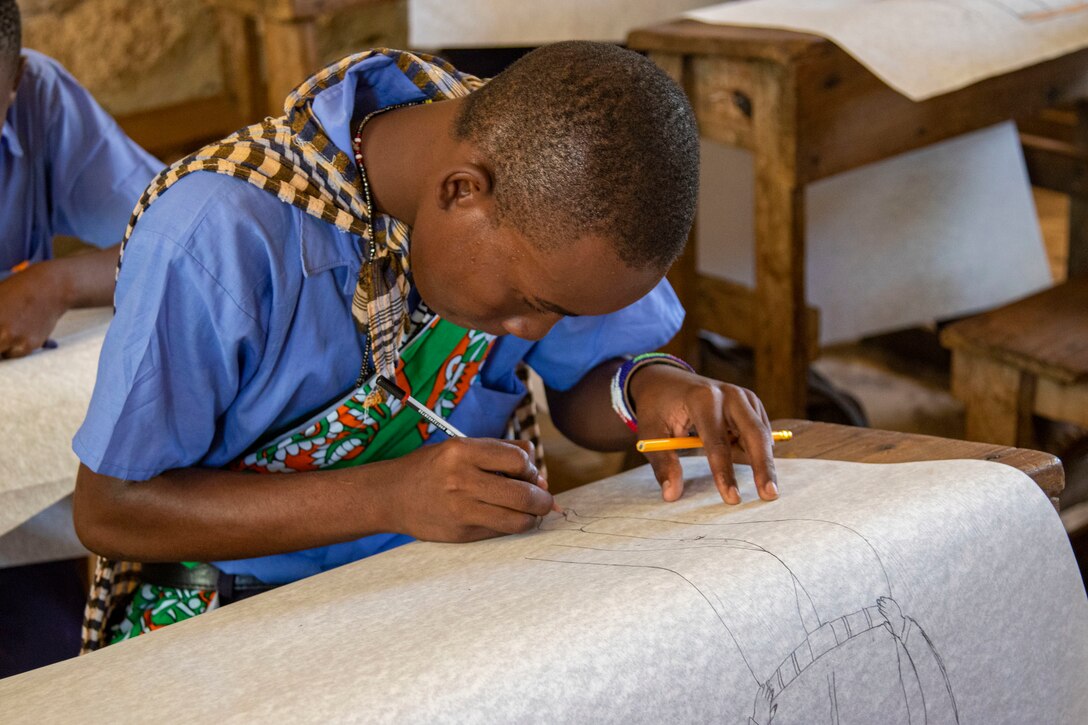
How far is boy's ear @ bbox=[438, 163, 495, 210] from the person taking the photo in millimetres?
960

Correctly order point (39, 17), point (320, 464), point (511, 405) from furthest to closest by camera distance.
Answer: point (39, 17), point (511, 405), point (320, 464)

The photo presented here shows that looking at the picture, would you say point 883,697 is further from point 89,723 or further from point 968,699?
point 89,723

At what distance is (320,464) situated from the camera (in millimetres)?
1176

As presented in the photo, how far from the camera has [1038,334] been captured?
2.04m

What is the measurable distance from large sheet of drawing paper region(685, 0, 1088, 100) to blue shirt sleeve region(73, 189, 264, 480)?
4.17 feet

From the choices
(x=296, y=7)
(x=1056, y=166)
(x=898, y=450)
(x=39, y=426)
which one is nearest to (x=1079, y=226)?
(x=1056, y=166)

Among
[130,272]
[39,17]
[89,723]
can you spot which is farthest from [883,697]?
[39,17]

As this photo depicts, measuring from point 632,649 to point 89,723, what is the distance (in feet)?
1.09

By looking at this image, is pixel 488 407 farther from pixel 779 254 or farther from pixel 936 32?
pixel 936 32

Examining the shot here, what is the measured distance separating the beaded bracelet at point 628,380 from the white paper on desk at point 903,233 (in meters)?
1.37

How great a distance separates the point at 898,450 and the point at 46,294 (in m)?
1.00

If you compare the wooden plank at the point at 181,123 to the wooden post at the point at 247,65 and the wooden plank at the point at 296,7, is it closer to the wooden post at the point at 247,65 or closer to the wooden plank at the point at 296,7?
the wooden post at the point at 247,65

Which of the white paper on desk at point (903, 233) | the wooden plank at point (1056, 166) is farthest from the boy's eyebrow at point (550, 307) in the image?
the wooden plank at point (1056, 166)

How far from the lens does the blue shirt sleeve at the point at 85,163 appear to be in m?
1.67
